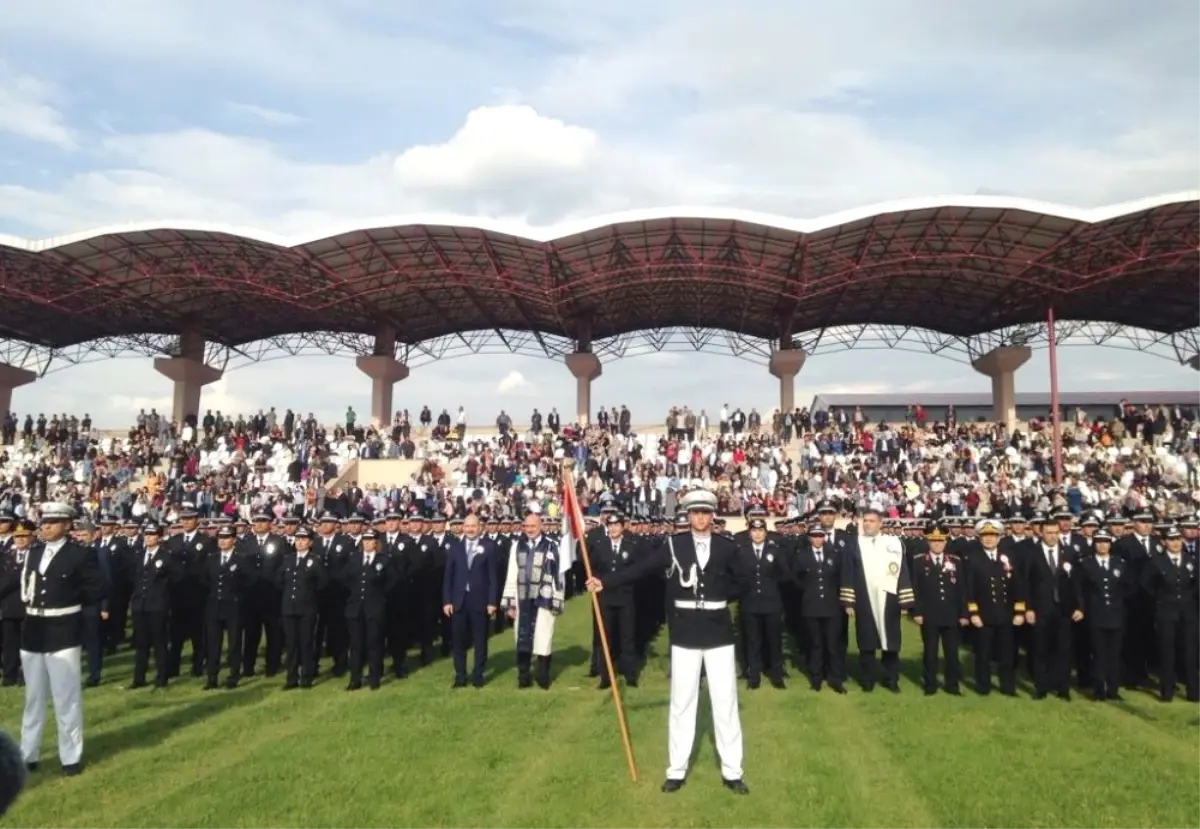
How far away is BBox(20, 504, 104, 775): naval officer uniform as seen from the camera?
271 inches

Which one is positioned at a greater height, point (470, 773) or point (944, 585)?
point (944, 585)

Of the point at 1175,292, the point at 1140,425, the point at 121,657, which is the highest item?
the point at 1175,292

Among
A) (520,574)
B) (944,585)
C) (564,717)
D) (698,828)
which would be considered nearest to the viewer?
(698,828)

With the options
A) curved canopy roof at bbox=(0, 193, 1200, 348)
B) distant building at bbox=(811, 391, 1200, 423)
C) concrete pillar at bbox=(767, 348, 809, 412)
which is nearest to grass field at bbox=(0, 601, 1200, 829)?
curved canopy roof at bbox=(0, 193, 1200, 348)

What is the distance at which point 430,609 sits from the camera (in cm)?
1267

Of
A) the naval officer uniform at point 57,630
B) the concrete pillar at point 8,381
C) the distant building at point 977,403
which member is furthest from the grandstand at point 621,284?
the naval officer uniform at point 57,630

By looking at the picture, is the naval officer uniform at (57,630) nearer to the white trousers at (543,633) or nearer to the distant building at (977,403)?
the white trousers at (543,633)

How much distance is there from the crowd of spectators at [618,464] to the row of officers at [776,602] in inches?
496

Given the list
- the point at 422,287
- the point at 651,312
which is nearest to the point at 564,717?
the point at 422,287

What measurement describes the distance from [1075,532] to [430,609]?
8.45 m

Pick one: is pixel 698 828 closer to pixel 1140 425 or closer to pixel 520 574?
pixel 520 574

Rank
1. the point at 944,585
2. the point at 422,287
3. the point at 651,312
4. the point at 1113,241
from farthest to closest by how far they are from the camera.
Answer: the point at 651,312, the point at 422,287, the point at 1113,241, the point at 944,585

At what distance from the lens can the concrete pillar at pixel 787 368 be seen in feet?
121

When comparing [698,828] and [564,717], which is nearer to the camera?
[698,828]
